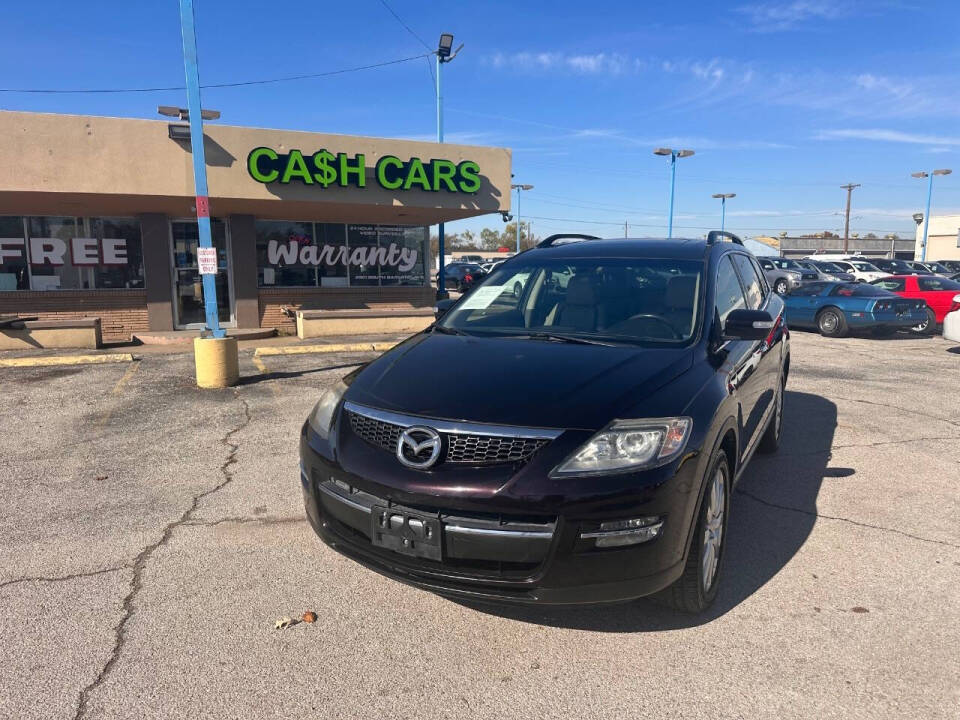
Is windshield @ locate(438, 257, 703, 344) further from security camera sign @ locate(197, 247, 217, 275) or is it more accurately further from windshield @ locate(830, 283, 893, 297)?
windshield @ locate(830, 283, 893, 297)

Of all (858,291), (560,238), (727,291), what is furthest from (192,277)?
(858,291)

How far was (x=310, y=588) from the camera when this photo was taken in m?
3.40

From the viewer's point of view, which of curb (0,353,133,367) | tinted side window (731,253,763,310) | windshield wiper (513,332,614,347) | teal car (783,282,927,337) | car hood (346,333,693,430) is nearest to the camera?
car hood (346,333,693,430)

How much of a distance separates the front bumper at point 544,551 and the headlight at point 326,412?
541 millimetres

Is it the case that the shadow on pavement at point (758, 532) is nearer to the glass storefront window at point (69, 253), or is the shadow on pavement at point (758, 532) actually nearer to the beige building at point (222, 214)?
the beige building at point (222, 214)

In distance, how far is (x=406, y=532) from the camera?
8.93ft

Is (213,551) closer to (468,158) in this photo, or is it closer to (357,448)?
(357,448)

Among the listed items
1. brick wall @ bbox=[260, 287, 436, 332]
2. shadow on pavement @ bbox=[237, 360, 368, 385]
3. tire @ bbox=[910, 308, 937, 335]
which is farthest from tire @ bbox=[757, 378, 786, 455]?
tire @ bbox=[910, 308, 937, 335]

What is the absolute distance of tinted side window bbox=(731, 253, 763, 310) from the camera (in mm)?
4834

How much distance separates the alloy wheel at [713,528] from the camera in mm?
3043

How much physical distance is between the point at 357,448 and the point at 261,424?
417 cm

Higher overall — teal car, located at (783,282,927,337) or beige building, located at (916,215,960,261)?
beige building, located at (916,215,960,261)

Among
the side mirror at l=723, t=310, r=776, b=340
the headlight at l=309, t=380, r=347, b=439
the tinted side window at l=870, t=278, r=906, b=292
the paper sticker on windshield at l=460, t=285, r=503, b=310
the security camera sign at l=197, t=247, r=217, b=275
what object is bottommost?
the headlight at l=309, t=380, r=347, b=439

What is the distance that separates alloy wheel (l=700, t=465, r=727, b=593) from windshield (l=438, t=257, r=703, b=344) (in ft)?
2.53
